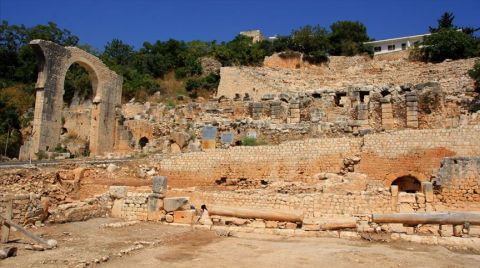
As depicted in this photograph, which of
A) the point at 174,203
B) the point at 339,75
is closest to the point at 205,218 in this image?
the point at 174,203

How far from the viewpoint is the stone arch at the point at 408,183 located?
12547mm

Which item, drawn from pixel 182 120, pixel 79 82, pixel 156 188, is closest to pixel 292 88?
pixel 182 120

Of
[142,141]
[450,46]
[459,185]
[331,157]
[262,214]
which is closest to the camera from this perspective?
[262,214]

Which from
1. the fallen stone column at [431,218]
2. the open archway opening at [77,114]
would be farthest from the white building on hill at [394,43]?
the fallen stone column at [431,218]

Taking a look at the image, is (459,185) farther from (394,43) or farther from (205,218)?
(394,43)

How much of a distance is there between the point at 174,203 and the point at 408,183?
7147 millimetres

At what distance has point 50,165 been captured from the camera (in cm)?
1502

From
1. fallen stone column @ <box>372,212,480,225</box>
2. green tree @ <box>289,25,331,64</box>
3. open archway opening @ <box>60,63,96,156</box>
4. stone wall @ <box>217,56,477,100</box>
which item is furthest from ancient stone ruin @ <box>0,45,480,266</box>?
green tree @ <box>289,25,331,64</box>

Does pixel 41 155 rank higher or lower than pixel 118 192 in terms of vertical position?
higher

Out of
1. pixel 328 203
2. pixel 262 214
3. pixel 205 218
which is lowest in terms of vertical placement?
pixel 205 218

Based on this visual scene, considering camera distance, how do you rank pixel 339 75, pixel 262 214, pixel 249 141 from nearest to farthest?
pixel 262 214 < pixel 249 141 < pixel 339 75

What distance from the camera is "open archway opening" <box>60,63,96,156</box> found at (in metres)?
23.2

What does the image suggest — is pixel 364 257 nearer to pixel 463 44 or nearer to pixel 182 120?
pixel 182 120

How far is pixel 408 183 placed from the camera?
12.7 metres
